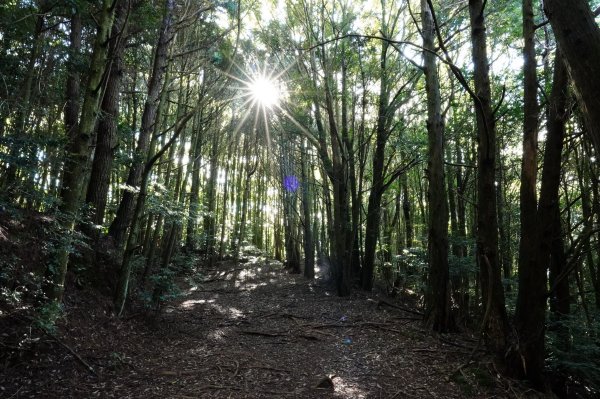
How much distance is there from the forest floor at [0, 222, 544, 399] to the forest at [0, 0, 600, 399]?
4cm

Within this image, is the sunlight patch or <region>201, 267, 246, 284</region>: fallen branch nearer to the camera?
the sunlight patch

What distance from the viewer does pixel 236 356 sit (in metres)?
5.44

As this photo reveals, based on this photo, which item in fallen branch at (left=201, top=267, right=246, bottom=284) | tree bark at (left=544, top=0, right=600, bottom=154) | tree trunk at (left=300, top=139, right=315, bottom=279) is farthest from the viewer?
fallen branch at (left=201, top=267, right=246, bottom=284)

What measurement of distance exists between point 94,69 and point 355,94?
814 centimetres

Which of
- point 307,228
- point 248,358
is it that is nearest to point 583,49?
point 248,358

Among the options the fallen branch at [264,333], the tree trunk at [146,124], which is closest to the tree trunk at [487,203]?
the fallen branch at [264,333]

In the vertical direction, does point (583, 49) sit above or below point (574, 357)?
above

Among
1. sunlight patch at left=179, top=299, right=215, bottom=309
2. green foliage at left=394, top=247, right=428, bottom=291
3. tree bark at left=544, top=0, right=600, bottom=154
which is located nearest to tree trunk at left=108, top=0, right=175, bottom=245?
sunlight patch at left=179, top=299, right=215, bottom=309

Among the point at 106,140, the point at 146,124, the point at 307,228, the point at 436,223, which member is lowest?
the point at 436,223

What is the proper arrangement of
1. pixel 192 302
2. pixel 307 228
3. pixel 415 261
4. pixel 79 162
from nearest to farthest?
1. pixel 79 162
2. pixel 192 302
3. pixel 415 261
4. pixel 307 228

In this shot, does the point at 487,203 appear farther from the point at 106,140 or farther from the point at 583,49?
the point at 106,140

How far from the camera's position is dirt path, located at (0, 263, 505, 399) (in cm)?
406

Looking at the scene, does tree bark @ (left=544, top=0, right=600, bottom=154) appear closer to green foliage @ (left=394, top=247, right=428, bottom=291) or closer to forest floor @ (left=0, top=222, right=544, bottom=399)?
forest floor @ (left=0, top=222, right=544, bottom=399)

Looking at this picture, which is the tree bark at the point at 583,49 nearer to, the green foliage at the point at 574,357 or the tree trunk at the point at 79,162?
the green foliage at the point at 574,357
